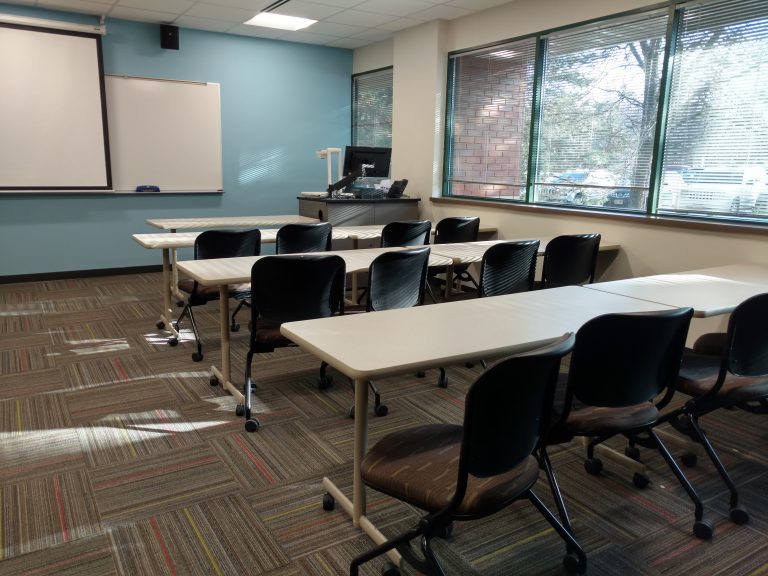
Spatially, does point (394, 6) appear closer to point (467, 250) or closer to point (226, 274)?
point (467, 250)

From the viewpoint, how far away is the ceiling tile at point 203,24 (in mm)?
6327

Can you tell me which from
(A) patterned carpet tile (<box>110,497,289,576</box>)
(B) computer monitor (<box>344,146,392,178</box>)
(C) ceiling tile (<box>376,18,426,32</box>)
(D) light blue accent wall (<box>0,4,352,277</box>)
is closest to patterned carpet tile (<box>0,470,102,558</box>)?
(A) patterned carpet tile (<box>110,497,289,576</box>)

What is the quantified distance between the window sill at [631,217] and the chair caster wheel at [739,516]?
2142 millimetres

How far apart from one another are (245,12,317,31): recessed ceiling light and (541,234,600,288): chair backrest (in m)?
3.95

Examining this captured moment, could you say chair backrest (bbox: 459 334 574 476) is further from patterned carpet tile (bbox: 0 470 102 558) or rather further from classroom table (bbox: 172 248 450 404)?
classroom table (bbox: 172 248 450 404)

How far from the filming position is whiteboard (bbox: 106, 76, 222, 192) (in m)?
6.48

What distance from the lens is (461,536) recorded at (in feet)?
6.86

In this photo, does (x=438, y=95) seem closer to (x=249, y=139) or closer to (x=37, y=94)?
(x=249, y=139)

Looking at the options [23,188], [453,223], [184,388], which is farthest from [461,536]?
[23,188]

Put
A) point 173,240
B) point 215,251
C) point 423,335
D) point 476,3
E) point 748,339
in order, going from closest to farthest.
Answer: point 423,335, point 748,339, point 215,251, point 173,240, point 476,3

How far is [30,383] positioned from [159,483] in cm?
158

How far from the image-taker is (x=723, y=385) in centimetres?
230

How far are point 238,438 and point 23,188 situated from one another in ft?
15.8

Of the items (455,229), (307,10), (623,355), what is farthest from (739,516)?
(307,10)
